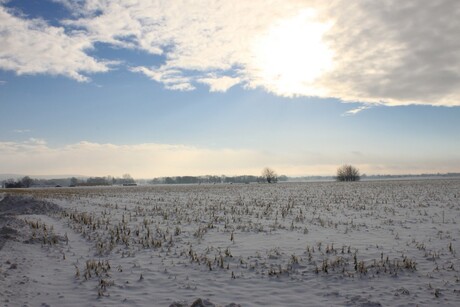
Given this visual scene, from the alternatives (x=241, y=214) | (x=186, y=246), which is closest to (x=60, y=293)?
(x=186, y=246)

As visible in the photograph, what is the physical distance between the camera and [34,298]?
26.3ft

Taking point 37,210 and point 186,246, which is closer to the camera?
point 186,246

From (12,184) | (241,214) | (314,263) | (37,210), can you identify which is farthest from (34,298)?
(12,184)

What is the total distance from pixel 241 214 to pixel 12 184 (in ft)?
604

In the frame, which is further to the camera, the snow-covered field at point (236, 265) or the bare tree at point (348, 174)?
the bare tree at point (348, 174)

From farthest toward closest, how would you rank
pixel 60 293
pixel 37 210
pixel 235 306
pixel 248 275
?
pixel 37 210 < pixel 248 275 < pixel 60 293 < pixel 235 306

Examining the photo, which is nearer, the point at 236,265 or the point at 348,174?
the point at 236,265

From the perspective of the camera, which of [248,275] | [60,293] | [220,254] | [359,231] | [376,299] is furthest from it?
[359,231]

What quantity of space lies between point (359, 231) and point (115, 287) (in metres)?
10.8

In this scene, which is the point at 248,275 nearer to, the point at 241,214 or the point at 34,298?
the point at 34,298

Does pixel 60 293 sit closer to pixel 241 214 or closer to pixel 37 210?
pixel 241 214

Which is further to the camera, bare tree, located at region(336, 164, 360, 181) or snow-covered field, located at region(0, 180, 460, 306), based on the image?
bare tree, located at region(336, 164, 360, 181)

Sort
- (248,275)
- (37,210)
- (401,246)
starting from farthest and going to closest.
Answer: (37,210), (401,246), (248,275)

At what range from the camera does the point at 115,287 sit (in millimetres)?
8812
